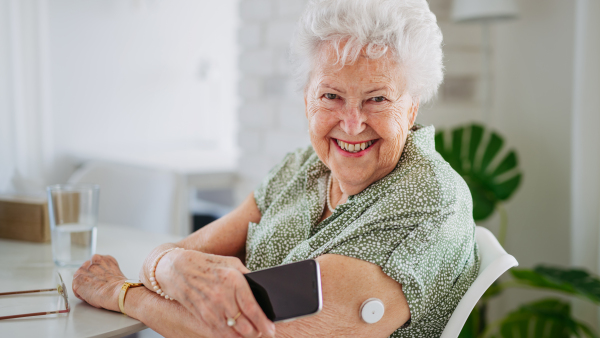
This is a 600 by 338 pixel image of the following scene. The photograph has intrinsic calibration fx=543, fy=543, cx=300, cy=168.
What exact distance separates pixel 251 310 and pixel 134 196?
54.3 inches

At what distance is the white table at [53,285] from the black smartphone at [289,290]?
293 mm

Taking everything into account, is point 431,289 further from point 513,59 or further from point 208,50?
point 208,50

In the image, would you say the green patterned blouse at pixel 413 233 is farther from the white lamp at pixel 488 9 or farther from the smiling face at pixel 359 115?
the white lamp at pixel 488 9

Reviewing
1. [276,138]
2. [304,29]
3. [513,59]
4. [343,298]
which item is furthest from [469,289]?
[513,59]

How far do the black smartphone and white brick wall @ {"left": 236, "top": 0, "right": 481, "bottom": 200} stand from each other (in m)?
1.38

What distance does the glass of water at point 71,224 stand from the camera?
4.21ft

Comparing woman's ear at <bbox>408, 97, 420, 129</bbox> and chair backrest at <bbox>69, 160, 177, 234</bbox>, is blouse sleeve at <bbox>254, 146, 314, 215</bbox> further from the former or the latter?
chair backrest at <bbox>69, 160, 177, 234</bbox>

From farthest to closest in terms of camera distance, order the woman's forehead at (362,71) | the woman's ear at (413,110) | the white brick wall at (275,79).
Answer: the white brick wall at (275,79)
the woman's ear at (413,110)
the woman's forehead at (362,71)

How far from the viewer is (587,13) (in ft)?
5.99

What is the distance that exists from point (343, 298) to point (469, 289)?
0.24 meters

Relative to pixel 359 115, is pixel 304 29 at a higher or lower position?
higher

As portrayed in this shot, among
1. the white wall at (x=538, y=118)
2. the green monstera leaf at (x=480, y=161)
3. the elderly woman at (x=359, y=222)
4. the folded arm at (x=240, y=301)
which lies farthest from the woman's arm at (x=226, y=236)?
the white wall at (x=538, y=118)

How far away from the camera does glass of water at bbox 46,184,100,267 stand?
1284 mm

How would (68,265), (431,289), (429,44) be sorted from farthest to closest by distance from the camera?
(68,265) < (429,44) < (431,289)
